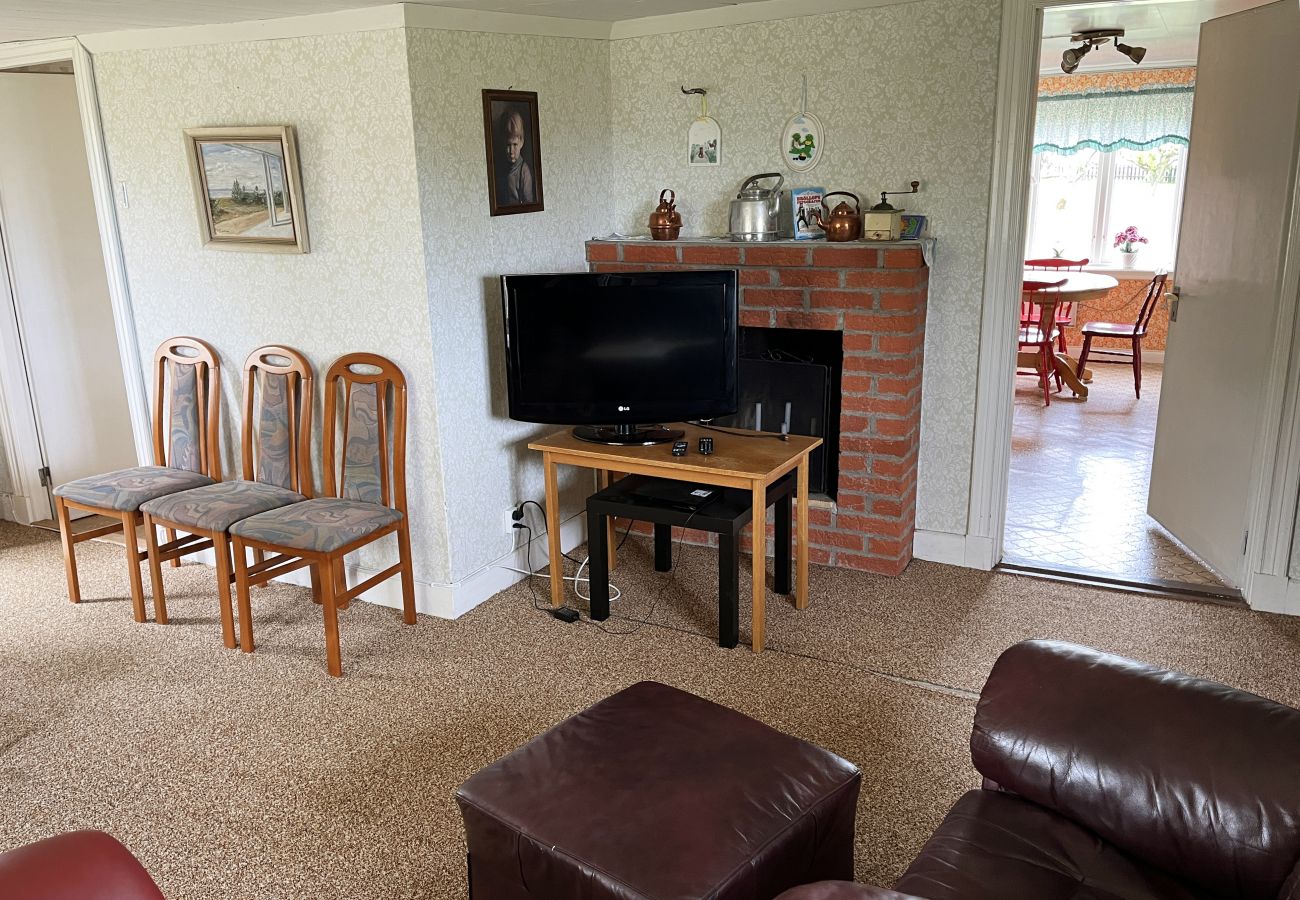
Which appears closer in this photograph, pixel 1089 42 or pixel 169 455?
pixel 169 455

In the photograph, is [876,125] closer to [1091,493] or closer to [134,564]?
[1091,493]

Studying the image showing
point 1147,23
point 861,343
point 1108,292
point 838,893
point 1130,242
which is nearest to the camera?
point 838,893

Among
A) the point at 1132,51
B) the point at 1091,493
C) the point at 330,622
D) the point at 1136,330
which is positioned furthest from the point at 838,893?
the point at 1136,330

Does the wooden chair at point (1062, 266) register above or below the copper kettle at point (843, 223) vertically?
below

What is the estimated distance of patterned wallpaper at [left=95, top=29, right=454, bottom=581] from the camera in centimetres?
322

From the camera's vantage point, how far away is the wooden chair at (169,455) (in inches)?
138

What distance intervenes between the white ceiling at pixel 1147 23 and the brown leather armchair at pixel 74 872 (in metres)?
3.44

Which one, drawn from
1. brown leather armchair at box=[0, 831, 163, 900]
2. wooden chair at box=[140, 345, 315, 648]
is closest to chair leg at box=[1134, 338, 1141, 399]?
wooden chair at box=[140, 345, 315, 648]

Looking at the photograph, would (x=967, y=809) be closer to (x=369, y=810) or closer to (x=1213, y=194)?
(x=369, y=810)

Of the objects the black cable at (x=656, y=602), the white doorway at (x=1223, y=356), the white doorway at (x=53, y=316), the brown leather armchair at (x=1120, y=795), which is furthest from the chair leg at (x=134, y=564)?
the white doorway at (x=1223, y=356)

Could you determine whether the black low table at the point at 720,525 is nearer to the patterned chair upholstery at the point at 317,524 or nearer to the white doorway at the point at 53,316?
the patterned chair upholstery at the point at 317,524

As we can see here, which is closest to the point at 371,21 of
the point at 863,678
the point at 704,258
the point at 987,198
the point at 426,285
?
the point at 426,285

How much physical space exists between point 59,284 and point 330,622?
238cm

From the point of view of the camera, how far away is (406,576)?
3.45 metres
